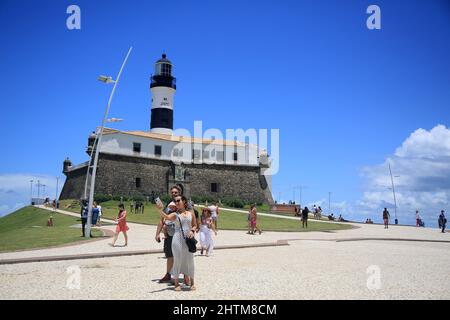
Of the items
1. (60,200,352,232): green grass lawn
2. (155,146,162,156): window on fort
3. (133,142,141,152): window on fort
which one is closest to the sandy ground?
(60,200,352,232): green grass lawn

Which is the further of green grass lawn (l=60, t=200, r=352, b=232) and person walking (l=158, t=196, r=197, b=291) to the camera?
green grass lawn (l=60, t=200, r=352, b=232)

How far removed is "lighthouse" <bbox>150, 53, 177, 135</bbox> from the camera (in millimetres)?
55406

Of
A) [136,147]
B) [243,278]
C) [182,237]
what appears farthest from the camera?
[136,147]

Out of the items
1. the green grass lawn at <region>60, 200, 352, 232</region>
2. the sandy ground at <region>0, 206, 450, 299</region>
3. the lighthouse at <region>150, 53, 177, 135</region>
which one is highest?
the lighthouse at <region>150, 53, 177, 135</region>

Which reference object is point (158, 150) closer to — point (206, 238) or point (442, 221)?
point (442, 221)

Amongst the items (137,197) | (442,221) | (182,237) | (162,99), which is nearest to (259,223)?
(442,221)

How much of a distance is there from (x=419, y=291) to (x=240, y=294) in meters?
3.40

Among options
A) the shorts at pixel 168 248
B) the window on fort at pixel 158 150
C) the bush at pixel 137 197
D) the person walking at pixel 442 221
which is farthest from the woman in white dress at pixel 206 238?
the window on fort at pixel 158 150

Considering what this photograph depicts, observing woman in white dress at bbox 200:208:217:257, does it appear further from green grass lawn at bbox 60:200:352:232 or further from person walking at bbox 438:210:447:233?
person walking at bbox 438:210:447:233

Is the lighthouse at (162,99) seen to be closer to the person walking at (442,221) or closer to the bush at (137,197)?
the bush at (137,197)

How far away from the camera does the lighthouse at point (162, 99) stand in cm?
5541

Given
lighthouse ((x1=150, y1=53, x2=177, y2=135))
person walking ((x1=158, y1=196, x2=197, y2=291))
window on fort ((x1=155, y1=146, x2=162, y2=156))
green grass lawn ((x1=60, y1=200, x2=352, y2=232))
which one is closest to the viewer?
person walking ((x1=158, y1=196, x2=197, y2=291))

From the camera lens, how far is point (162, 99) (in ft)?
182
